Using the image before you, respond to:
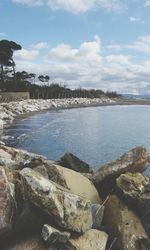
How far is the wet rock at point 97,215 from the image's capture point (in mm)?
8062

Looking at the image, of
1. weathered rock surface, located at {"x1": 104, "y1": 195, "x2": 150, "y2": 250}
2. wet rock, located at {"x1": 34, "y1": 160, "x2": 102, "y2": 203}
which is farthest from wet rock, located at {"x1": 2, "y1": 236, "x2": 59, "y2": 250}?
wet rock, located at {"x1": 34, "y1": 160, "x2": 102, "y2": 203}

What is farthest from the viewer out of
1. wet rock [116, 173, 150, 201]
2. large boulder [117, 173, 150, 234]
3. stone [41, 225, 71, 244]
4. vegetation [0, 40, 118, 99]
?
vegetation [0, 40, 118, 99]

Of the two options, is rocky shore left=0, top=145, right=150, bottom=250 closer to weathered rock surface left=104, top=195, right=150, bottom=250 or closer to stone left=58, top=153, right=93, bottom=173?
weathered rock surface left=104, top=195, right=150, bottom=250

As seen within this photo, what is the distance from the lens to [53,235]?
23.3 feet

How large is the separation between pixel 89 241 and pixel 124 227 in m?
0.83

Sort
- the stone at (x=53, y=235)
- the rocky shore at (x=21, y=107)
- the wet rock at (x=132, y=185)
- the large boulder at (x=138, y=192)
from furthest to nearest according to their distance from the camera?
the rocky shore at (x=21, y=107) → the wet rock at (x=132, y=185) → the large boulder at (x=138, y=192) → the stone at (x=53, y=235)

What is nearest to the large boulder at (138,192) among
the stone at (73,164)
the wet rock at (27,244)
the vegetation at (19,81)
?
the wet rock at (27,244)

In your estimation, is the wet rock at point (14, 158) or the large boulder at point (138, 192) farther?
the wet rock at point (14, 158)

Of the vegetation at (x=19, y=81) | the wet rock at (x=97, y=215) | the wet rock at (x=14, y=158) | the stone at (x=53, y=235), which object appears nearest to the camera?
the stone at (x=53, y=235)

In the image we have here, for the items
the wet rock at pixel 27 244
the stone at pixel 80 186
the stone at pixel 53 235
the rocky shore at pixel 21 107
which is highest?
the stone at pixel 80 186

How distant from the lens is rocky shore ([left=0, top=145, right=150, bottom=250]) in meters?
7.23

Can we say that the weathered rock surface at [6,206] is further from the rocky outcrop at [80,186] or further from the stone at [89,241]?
the rocky outcrop at [80,186]

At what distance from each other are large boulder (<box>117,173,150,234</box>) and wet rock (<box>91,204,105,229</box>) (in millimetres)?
577

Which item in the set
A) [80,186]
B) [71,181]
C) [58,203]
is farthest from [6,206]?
[80,186]
